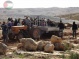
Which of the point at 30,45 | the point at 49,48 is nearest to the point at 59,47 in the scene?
the point at 49,48

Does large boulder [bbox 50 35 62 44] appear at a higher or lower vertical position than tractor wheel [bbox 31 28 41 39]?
higher

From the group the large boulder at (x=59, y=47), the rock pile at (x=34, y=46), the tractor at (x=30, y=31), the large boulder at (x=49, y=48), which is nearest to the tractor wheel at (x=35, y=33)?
the tractor at (x=30, y=31)

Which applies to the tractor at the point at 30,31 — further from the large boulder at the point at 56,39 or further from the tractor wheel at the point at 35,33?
the large boulder at the point at 56,39

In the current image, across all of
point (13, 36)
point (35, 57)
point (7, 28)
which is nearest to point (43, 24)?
point (13, 36)

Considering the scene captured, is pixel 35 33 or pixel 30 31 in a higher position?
pixel 30 31

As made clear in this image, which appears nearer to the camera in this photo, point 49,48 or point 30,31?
point 49,48

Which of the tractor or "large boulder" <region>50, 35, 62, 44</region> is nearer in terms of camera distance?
"large boulder" <region>50, 35, 62, 44</region>

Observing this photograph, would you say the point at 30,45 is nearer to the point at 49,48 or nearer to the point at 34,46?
the point at 34,46

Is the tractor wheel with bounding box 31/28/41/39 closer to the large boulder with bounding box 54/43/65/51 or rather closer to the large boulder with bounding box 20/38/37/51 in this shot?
the large boulder with bounding box 54/43/65/51

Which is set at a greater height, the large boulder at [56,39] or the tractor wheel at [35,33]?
the large boulder at [56,39]

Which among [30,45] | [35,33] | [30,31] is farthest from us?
[35,33]

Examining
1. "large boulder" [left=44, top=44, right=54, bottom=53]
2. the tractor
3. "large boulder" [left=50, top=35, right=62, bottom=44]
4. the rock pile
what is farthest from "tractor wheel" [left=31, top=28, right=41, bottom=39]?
"large boulder" [left=44, top=44, right=54, bottom=53]

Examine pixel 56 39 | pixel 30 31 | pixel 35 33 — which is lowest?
pixel 35 33

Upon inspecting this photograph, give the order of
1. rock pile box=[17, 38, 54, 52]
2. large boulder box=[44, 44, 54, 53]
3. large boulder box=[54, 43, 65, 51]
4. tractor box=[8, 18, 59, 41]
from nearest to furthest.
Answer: large boulder box=[44, 44, 54, 53] → rock pile box=[17, 38, 54, 52] → large boulder box=[54, 43, 65, 51] → tractor box=[8, 18, 59, 41]
